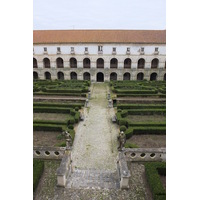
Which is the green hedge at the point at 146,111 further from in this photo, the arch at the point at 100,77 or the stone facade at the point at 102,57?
the arch at the point at 100,77

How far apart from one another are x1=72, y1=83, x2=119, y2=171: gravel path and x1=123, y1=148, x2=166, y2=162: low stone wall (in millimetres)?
975

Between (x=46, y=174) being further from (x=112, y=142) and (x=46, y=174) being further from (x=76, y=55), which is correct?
(x=76, y=55)

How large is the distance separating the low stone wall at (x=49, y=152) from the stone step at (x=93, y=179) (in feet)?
5.20

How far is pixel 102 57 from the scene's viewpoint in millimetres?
33312

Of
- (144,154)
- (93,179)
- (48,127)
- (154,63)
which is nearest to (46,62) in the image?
(154,63)

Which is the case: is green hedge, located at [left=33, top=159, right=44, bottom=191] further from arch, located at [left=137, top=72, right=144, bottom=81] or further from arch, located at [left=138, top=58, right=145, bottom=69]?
arch, located at [left=138, top=58, right=145, bottom=69]

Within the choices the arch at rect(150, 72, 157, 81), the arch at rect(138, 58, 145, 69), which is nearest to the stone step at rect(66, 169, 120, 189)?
the arch at rect(138, 58, 145, 69)

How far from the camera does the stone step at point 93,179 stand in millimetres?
8016

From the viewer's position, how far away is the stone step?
802 centimetres

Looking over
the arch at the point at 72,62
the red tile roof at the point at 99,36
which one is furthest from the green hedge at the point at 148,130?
the arch at the point at 72,62

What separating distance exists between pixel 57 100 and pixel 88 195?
48.7 feet

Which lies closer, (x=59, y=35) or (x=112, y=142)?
(x=112, y=142)
